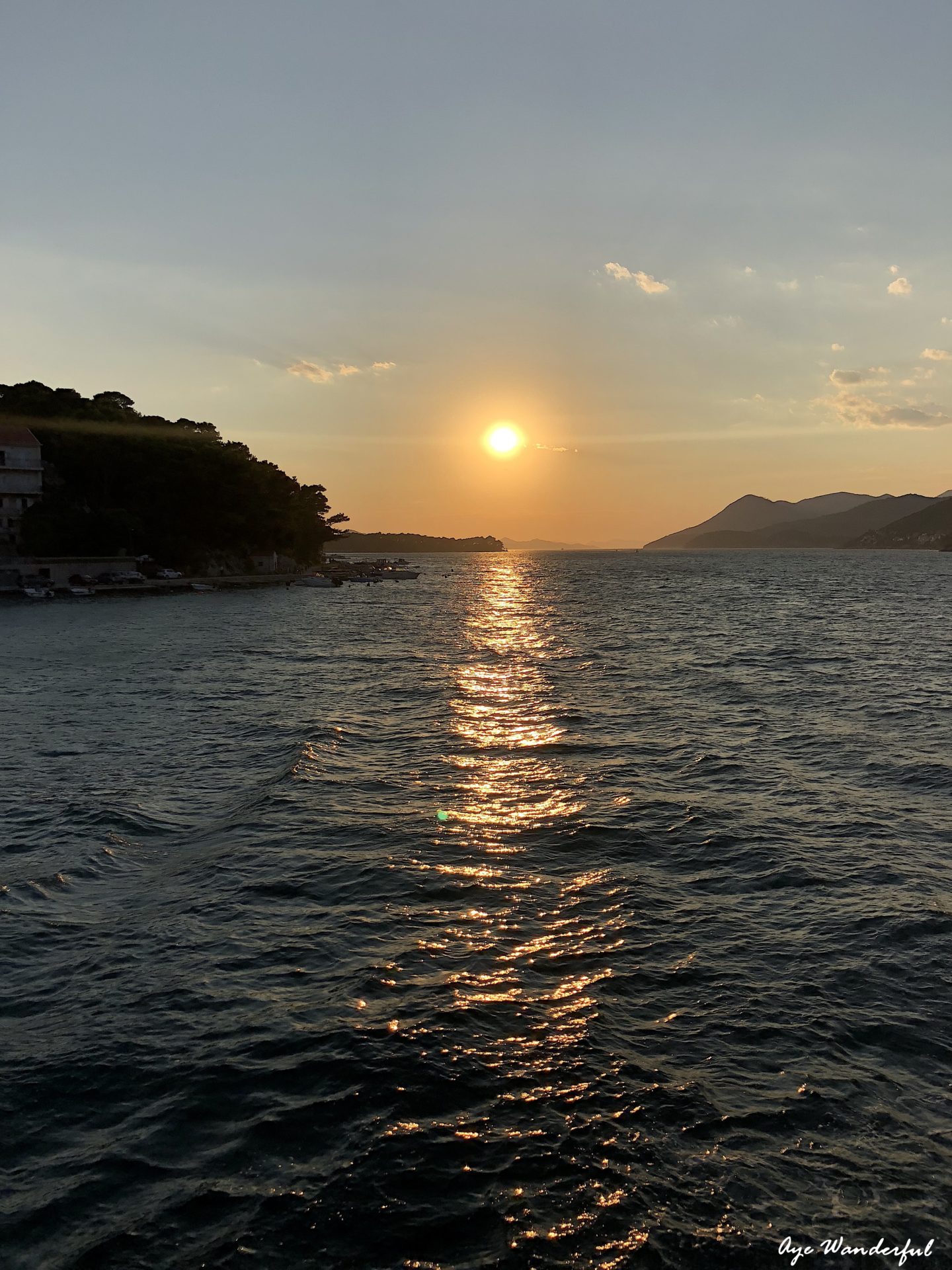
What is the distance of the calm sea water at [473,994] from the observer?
8.38m

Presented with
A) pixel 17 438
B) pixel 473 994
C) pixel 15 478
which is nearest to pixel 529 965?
pixel 473 994

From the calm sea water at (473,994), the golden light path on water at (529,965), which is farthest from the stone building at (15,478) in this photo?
the golden light path on water at (529,965)

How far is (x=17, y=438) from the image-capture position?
114 meters

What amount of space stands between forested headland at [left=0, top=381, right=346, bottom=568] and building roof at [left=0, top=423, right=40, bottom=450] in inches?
242

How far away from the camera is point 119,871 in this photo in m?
17.5

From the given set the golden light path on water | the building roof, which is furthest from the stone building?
the golden light path on water

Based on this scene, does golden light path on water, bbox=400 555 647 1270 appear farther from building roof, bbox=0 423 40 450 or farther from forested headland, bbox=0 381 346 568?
building roof, bbox=0 423 40 450

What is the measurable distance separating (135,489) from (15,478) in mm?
16891

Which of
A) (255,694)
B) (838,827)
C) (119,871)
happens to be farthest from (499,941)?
(255,694)

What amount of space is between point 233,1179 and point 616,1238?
4075 mm

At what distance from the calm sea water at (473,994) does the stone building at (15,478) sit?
98.4 meters

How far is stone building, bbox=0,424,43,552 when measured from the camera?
11306cm

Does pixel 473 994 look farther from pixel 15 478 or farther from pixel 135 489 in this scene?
pixel 135 489

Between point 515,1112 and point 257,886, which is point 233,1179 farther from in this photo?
point 257,886
